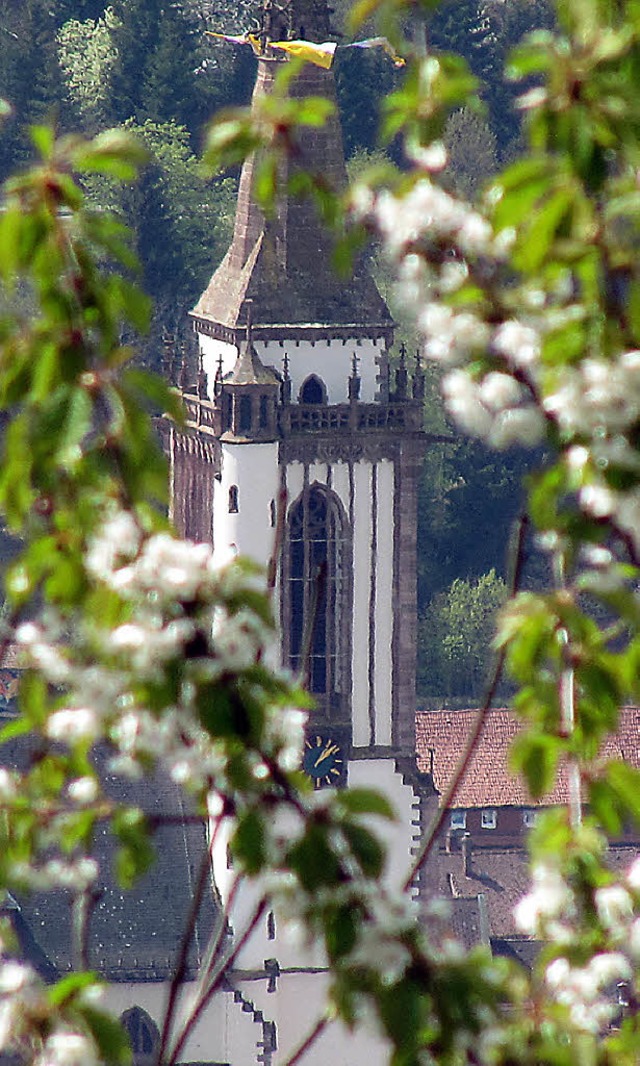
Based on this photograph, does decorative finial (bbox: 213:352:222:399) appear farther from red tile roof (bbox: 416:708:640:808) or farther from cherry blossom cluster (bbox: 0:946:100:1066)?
cherry blossom cluster (bbox: 0:946:100:1066)

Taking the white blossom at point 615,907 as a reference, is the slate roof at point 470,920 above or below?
above

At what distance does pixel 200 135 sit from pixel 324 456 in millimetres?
46038

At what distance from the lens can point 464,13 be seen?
11775 cm

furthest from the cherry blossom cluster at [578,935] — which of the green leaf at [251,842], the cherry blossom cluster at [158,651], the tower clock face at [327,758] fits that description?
the tower clock face at [327,758]

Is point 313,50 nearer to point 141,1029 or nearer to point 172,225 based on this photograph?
point 141,1029

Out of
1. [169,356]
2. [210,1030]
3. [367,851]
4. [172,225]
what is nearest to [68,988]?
[367,851]

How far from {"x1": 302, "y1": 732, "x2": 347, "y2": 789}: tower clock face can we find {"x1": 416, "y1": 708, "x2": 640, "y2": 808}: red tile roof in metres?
16.2

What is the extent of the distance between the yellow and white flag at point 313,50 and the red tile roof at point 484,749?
21734mm

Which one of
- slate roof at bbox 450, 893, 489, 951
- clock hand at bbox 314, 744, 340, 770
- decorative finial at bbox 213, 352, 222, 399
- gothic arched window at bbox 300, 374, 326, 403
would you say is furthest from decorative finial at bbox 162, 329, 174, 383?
slate roof at bbox 450, 893, 489, 951

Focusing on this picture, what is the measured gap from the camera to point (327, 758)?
61312mm

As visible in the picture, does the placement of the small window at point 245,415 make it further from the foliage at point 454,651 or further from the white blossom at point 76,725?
the white blossom at point 76,725

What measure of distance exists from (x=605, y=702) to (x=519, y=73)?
1424 mm

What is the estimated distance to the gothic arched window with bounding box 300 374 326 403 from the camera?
6153 cm

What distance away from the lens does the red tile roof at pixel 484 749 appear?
259 feet
